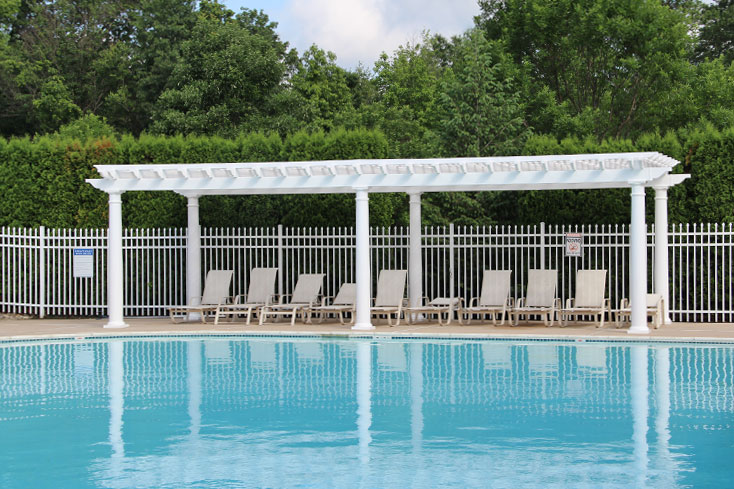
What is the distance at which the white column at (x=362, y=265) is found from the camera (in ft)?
48.0

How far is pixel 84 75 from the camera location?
2973 cm

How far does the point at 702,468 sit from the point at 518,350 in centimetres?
631

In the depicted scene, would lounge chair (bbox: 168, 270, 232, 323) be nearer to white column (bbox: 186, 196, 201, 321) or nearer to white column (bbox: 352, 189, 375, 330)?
white column (bbox: 186, 196, 201, 321)

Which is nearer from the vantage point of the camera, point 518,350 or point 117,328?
point 518,350

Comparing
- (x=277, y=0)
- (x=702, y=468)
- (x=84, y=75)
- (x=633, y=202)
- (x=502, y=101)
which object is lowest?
(x=702, y=468)

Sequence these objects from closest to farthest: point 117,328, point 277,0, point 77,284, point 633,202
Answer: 1. point 633,202
2. point 117,328
3. point 77,284
4. point 277,0

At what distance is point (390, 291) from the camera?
15727 millimetres

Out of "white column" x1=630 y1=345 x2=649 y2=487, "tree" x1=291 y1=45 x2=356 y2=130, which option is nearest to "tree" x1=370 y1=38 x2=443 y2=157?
"tree" x1=291 y1=45 x2=356 y2=130

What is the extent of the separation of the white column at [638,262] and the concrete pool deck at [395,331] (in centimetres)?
26

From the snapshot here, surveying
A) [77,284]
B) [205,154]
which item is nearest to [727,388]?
[205,154]

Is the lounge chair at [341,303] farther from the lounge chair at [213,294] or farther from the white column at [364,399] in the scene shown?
the white column at [364,399]

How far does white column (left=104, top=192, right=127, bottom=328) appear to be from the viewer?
1535 centimetres

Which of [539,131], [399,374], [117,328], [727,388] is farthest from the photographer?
[539,131]

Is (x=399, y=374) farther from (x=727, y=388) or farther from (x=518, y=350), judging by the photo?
(x=727, y=388)
